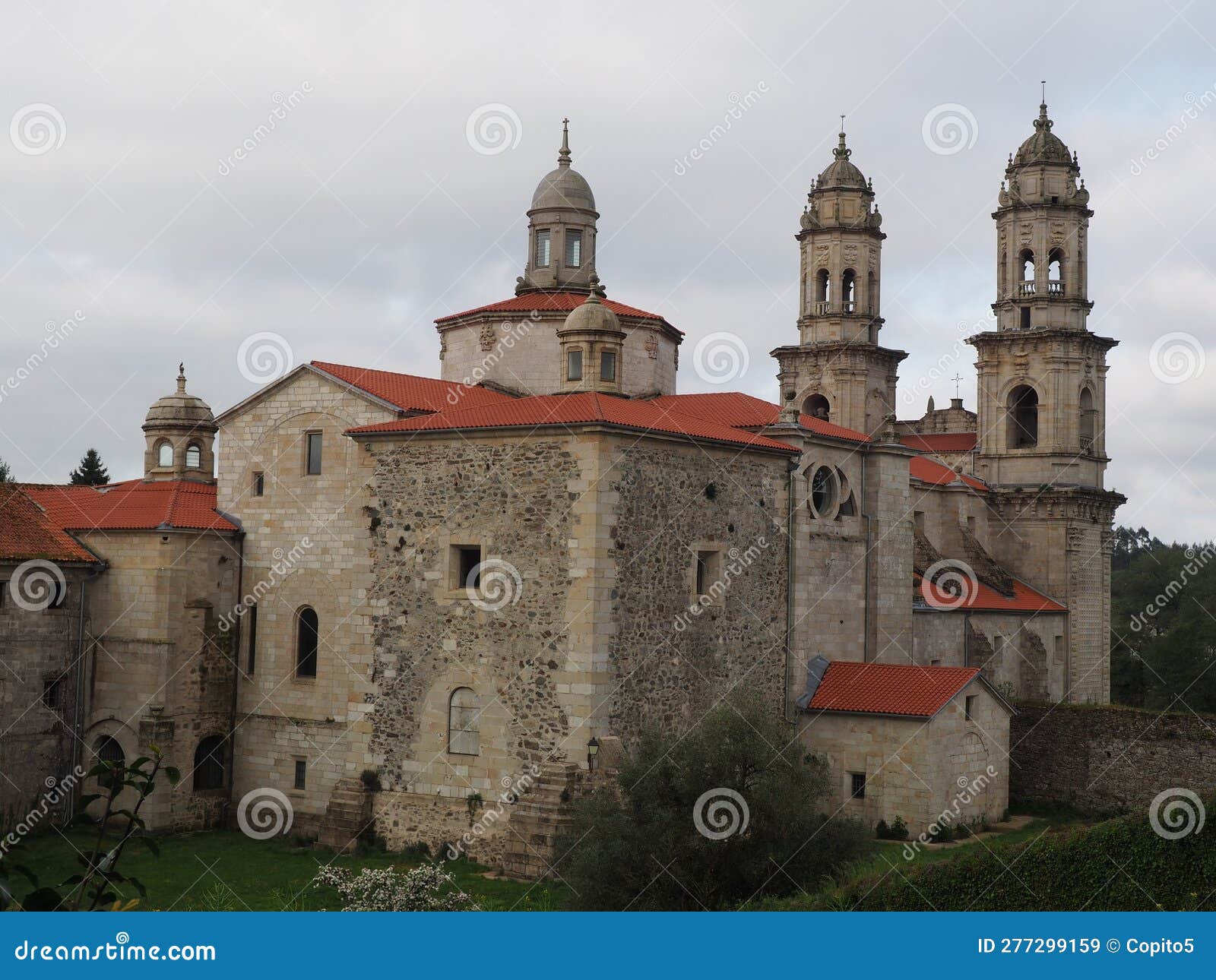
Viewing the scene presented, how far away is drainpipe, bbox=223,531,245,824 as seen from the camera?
27.2 metres

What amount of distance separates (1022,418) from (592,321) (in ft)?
84.6

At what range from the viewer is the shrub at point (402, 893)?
18.4 m

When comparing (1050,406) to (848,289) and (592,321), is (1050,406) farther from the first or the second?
(592,321)

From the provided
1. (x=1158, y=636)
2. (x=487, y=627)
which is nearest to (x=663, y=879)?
(x=487, y=627)

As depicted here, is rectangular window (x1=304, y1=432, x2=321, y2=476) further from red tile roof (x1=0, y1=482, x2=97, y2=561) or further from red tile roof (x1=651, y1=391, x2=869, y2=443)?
red tile roof (x1=651, y1=391, x2=869, y2=443)

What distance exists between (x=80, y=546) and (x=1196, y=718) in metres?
23.8

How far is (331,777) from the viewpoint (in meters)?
25.6

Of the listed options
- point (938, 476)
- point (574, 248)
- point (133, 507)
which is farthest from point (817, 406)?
point (133, 507)

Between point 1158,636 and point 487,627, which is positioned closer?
point 487,627

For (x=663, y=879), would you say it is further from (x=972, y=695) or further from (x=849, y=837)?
(x=972, y=695)

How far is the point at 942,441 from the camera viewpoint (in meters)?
51.4

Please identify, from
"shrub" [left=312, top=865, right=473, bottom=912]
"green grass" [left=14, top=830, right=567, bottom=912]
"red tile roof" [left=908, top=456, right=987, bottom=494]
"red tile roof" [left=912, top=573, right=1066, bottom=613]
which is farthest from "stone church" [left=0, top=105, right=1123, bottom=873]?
"red tile roof" [left=908, top=456, right=987, bottom=494]

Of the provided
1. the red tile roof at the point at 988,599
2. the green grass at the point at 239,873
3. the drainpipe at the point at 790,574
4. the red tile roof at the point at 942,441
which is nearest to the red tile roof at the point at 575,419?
the drainpipe at the point at 790,574

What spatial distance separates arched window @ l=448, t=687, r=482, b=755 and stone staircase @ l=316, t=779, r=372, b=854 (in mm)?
2121
